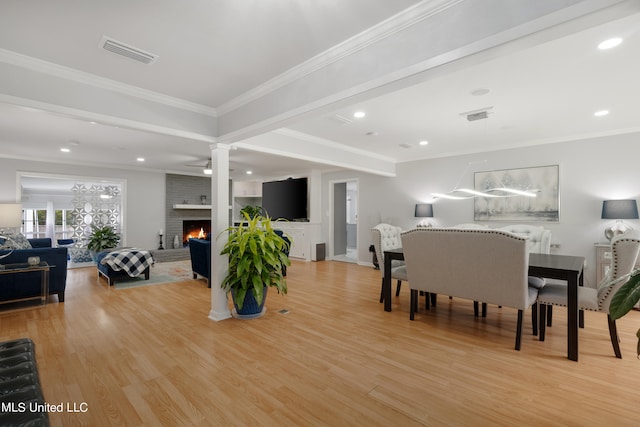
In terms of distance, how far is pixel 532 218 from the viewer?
5.08 meters

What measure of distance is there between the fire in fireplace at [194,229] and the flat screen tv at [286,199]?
1.88 metres

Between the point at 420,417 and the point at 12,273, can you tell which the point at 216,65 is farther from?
the point at 12,273

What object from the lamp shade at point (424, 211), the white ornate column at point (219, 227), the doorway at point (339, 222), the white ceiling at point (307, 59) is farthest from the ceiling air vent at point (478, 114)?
the doorway at point (339, 222)

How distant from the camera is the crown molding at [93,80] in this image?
88.1 inches

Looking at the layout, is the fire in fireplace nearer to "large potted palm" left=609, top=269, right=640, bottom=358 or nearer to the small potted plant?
the small potted plant

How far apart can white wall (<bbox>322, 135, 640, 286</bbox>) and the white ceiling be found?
0.83 ft

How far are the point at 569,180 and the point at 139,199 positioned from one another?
883 centimetres

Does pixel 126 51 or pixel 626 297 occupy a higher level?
pixel 126 51

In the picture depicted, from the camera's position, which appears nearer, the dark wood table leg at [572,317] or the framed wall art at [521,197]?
the dark wood table leg at [572,317]

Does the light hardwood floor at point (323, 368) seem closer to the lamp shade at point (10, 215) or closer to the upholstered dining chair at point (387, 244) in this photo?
the upholstered dining chair at point (387, 244)

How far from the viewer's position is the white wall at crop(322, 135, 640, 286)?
439 centimetres

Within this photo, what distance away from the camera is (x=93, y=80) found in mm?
2592

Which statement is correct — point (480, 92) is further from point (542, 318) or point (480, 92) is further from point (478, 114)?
point (542, 318)

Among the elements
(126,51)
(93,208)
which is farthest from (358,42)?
(93,208)
